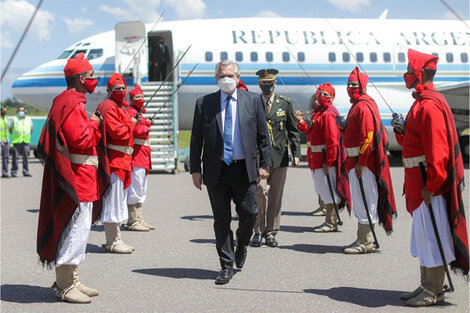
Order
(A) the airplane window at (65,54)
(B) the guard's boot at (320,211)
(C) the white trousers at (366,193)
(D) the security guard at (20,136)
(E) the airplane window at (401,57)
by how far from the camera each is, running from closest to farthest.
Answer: (C) the white trousers at (366,193) < (B) the guard's boot at (320,211) < (D) the security guard at (20,136) < (A) the airplane window at (65,54) < (E) the airplane window at (401,57)

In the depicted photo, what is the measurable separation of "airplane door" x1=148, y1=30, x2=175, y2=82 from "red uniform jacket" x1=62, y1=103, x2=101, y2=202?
13.0m

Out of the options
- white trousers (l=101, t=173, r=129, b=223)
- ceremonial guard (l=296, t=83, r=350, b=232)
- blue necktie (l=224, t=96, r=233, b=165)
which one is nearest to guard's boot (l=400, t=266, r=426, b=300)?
blue necktie (l=224, t=96, r=233, b=165)

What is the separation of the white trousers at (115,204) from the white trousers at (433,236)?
3516 mm

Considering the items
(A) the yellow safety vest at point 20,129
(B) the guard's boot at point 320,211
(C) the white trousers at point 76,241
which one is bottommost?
(B) the guard's boot at point 320,211

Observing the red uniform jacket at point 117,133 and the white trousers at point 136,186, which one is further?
the white trousers at point 136,186

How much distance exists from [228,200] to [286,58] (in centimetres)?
1386

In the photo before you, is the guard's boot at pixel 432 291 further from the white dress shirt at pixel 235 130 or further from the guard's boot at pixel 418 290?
the white dress shirt at pixel 235 130

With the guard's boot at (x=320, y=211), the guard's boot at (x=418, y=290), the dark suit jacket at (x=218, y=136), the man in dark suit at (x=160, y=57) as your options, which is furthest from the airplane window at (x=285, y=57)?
the guard's boot at (x=418, y=290)

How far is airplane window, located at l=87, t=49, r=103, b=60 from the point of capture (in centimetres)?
1959

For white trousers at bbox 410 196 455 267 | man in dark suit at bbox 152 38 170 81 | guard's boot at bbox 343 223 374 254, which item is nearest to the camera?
white trousers at bbox 410 196 455 267

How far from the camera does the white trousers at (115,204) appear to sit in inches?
298

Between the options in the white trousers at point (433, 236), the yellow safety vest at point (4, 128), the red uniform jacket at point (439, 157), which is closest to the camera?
the red uniform jacket at point (439, 157)

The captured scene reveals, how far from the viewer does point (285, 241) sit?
837 cm

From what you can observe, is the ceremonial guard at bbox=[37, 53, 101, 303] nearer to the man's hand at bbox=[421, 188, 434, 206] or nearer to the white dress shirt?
the white dress shirt
